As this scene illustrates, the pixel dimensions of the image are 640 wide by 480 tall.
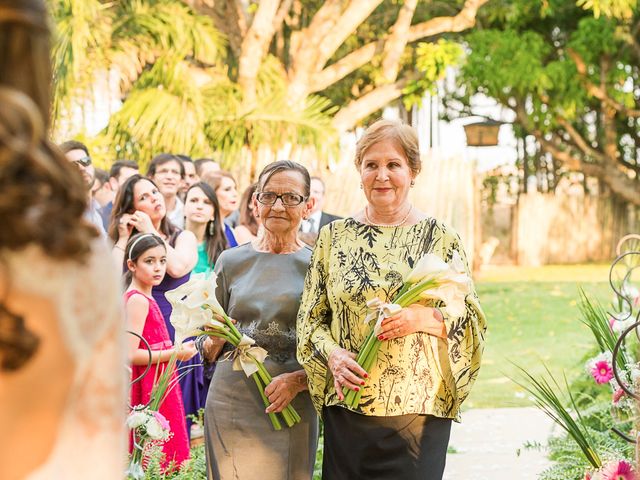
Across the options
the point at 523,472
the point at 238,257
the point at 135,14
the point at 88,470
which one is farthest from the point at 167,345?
the point at 135,14

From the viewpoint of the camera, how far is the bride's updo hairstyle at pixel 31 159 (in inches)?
52.9

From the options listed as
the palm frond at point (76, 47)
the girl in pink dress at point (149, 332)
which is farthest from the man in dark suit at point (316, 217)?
the palm frond at point (76, 47)

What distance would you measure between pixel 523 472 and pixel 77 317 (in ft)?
20.4

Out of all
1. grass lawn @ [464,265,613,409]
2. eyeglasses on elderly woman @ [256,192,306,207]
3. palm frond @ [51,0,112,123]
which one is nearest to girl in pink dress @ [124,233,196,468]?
eyeglasses on elderly woman @ [256,192,306,207]

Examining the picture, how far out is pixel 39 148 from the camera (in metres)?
1.39

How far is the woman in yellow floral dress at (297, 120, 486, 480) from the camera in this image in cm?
382

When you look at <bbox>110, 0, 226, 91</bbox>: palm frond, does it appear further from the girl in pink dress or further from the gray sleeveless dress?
the gray sleeveless dress

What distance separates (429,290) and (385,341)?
30 centimetres

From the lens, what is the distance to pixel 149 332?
543 cm

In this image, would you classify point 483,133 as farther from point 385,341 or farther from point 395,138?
point 385,341

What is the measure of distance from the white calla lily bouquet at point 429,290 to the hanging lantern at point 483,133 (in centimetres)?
1724

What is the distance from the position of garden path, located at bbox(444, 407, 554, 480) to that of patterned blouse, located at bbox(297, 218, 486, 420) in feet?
11.0

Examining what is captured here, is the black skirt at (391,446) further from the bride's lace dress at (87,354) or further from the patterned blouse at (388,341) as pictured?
the bride's lace dress at (87,354)

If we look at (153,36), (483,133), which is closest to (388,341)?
(153,36)
